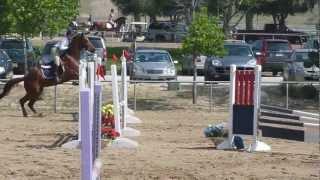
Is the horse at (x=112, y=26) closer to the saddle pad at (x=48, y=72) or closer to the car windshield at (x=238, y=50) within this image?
the car windshield at (x=238, y=50)

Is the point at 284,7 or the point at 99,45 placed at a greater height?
the point at 284,7

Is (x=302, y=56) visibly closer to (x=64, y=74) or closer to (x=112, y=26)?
(x=64, y=74)

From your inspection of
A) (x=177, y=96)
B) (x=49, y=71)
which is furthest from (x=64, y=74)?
(x=177, y=96)

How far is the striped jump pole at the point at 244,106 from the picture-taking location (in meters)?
14.0

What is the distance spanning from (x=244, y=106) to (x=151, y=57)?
19.3 metres

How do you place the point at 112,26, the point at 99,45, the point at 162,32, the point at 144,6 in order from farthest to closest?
the point at 162,32
the point at 144,6
the point at 112,26
the point at 99,45

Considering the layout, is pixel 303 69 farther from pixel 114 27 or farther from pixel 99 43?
pixel 114 27

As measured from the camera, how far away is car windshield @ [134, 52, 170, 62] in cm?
3291

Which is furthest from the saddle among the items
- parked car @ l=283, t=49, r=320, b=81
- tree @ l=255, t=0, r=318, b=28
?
tree @ l=255, t=0, r=318, b=28

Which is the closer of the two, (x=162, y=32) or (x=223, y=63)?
(x=223, y=63)

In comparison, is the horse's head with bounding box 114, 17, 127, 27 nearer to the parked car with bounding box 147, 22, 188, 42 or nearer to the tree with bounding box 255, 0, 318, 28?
the parked car with bounding box 147, 22, 188, 42

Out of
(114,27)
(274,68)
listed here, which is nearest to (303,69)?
(274,68)

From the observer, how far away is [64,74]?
21.7m

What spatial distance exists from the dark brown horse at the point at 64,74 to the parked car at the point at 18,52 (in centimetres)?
1340
